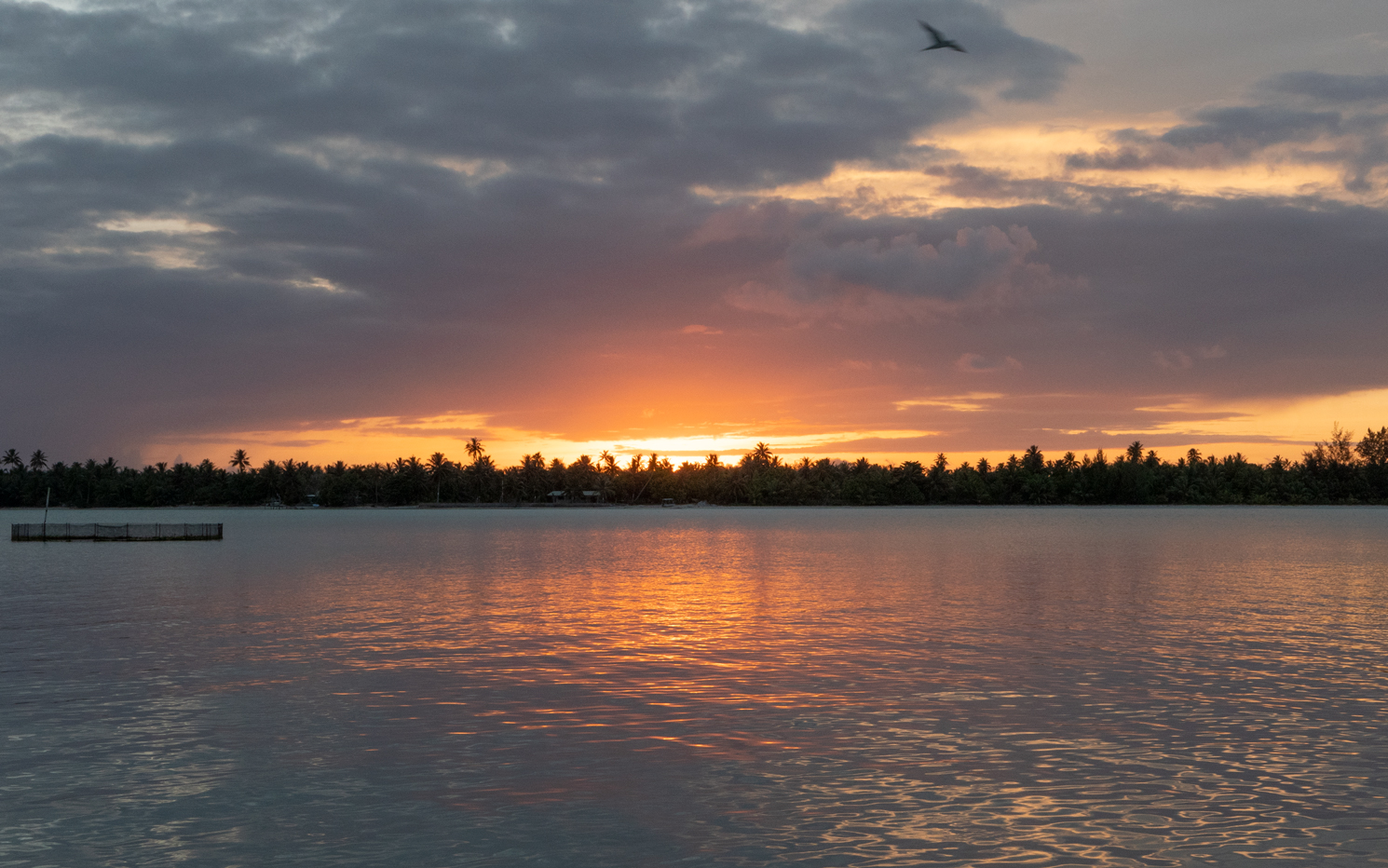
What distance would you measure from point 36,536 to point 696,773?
121280 millimetres

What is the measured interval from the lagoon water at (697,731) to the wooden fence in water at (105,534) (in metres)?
71.8

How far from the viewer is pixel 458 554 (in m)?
99.2

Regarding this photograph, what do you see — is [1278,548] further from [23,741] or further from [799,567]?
[23,741]

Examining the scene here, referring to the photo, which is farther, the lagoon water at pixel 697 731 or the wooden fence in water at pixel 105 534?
the wooden fence in water at pixel 105 534

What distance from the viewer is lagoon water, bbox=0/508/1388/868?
14.9m

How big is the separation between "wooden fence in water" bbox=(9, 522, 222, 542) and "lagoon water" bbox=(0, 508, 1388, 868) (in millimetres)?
71810

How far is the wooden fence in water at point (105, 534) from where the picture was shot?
115 metres

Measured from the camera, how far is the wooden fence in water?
115 metres

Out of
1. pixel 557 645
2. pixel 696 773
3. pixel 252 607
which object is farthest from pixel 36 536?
pixel 696 773

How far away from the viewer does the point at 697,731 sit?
22.0 m

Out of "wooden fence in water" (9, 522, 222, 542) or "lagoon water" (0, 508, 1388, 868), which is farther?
"wooden fence in water" (9, 522, 222, 542)

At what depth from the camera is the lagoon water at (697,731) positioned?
49.0 feet

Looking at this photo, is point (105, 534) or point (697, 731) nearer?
point (697, 731)

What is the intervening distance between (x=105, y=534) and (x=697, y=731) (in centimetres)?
11675
